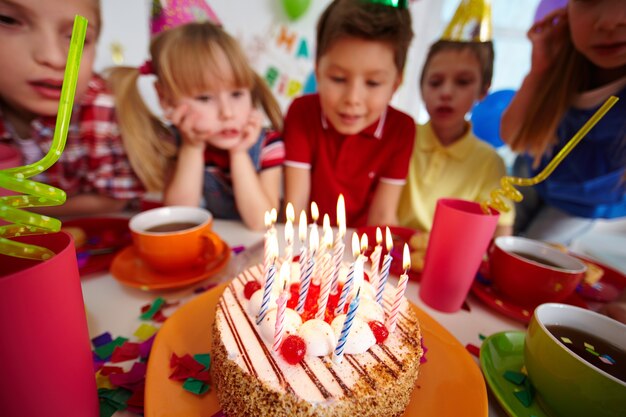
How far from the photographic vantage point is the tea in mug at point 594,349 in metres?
0.52

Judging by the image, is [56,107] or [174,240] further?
[56,107]

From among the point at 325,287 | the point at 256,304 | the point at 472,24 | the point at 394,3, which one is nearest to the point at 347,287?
the point at 325,287

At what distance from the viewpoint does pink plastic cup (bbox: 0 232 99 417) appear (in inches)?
12.7

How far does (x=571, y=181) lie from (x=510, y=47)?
233 cm

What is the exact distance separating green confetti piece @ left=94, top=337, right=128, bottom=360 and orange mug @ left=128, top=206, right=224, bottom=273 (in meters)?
0.22

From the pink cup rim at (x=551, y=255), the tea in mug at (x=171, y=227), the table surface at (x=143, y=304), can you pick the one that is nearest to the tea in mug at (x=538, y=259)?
the pink cup rim at (x=551, y=255)

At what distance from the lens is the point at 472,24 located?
1.41 m

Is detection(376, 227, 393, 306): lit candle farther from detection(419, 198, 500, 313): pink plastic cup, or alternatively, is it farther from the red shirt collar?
the red shirt collar

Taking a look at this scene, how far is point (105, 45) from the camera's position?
68.3 inches

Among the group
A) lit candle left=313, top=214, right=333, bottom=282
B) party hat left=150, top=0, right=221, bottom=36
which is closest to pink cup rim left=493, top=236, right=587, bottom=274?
lit candle left=313, top=214, right=333, bottom=282

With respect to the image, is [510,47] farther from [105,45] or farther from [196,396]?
[196,396]

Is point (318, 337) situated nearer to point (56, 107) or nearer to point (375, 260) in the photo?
point (375, 260)

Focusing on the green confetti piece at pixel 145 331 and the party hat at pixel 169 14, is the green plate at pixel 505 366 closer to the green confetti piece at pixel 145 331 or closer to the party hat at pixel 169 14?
the green confetti piece at pixel 145 331

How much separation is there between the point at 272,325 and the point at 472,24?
159cm
